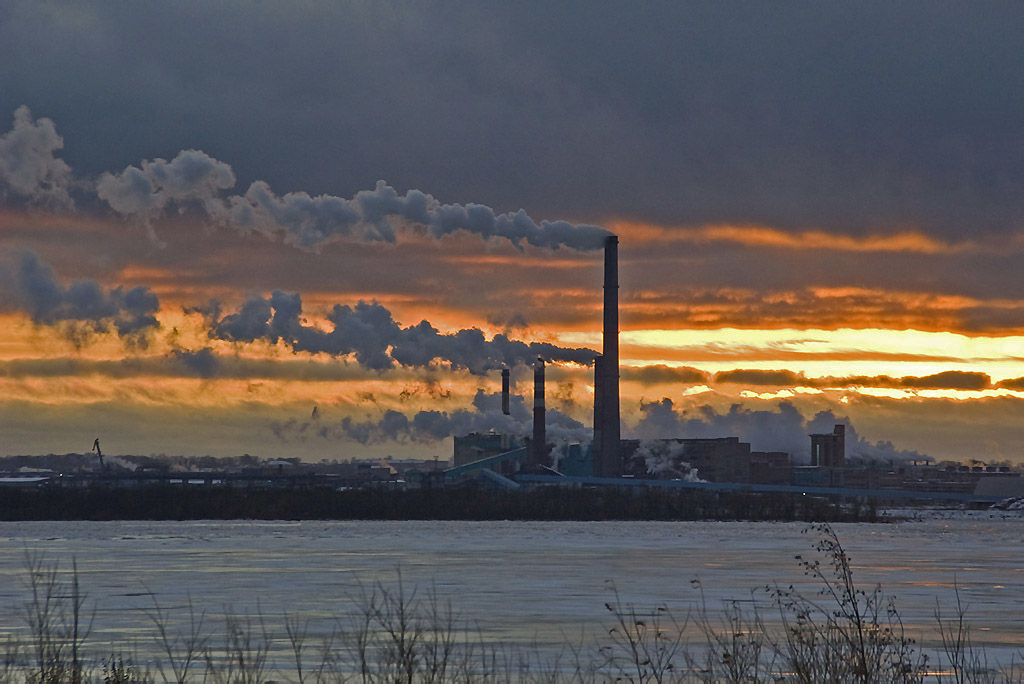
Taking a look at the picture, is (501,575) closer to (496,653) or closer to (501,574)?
(501,574)

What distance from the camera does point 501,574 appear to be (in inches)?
2153

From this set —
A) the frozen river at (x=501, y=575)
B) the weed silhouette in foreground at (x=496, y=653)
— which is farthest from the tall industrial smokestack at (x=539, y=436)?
the weed silhouette in foreground at (x=496, y=653)

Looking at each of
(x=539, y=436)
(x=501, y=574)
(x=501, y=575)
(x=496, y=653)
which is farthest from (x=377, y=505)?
(x=496, y=653)

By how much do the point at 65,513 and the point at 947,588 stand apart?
417 ft

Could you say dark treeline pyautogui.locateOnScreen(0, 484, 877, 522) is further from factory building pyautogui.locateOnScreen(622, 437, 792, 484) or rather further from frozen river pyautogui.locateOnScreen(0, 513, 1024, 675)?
frozen river pyautogui.locateOnScreen(0, 513, 1024, 675)

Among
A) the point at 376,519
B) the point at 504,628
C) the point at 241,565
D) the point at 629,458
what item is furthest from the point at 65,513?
the point at 504,628

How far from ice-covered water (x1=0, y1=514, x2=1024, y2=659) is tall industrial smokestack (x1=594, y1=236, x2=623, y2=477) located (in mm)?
50173

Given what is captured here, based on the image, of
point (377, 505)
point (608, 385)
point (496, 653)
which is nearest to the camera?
point (496, 653)

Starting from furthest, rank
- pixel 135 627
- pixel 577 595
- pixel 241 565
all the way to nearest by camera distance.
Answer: pixel 241 565 < pixel 577 595 < pixel 135 627

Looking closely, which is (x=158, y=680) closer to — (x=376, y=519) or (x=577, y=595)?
(x=577, y=595)

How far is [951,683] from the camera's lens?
23.4 m

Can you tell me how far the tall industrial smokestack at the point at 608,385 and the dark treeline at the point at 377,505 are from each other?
453 cm

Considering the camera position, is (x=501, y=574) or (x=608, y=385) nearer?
(x=501, y=574)

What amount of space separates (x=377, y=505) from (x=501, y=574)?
114245 millimetres
